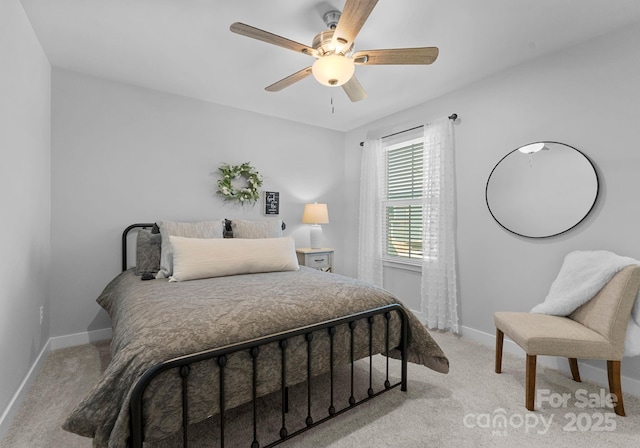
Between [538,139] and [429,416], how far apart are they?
7.62 feet

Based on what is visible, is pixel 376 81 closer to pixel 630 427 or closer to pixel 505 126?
pixel 505 126

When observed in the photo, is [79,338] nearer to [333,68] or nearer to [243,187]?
[243,187]

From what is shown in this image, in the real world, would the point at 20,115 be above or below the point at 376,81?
below

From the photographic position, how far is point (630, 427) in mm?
1727

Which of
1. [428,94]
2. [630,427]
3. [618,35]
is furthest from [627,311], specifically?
[428,94]

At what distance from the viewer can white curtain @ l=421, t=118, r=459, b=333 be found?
316cm

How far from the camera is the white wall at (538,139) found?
2.13m

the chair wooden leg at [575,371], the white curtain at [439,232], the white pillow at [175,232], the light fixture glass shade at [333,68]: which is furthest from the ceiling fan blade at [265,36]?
the chair wooden leg at [575,371]

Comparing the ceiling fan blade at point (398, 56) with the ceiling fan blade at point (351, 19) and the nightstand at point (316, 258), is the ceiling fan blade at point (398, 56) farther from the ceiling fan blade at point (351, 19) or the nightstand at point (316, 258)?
the nightstand at point (316, 258)

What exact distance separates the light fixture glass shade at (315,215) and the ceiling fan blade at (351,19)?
7.39ft

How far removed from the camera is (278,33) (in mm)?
2215

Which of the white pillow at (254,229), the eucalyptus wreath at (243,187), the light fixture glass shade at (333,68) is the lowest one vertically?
the white pillow at (254,229)

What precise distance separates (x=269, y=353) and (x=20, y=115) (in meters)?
2.16

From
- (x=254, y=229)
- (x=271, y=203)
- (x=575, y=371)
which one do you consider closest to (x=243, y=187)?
(x=271, y=203)
